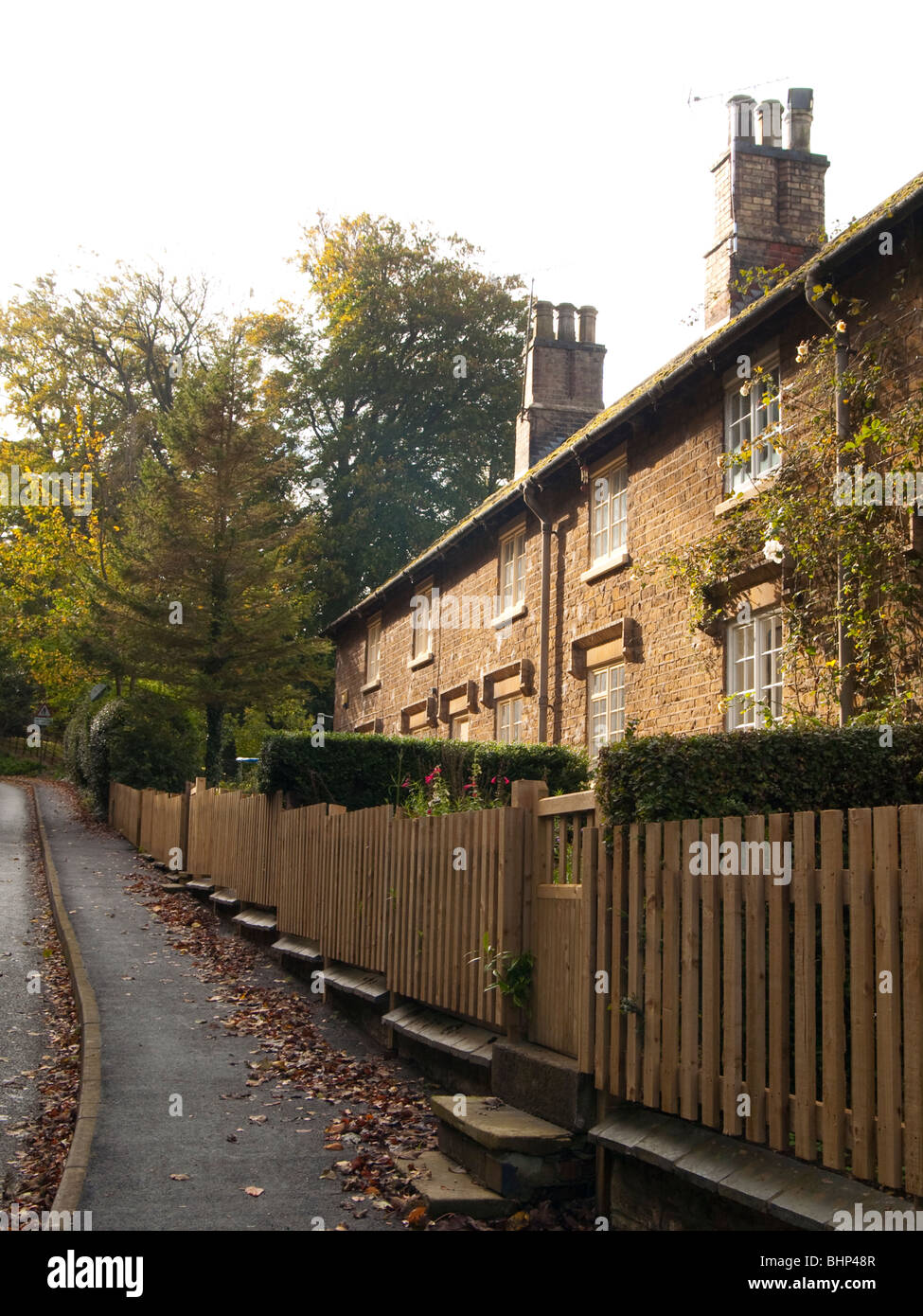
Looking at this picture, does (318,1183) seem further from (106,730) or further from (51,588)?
(51,588)

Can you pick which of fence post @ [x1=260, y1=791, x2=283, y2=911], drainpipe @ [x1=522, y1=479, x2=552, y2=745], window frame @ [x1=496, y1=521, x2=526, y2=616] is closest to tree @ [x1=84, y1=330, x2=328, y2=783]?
window frame @ [x1=496, y1=521, x2=526, y2=616]

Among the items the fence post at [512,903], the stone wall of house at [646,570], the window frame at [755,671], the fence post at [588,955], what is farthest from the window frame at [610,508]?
the fence post at [588,955]

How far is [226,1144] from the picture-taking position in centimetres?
712

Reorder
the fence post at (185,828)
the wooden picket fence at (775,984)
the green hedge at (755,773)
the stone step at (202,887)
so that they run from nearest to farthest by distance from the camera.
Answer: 1. the wooden picket fence at (775,984)
2. the green hedge at (755,773)
3. the stone step at (202,887)
4. the fence post at (185,828)

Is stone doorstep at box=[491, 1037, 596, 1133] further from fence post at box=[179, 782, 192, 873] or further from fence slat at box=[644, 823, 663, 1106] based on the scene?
fence post at box=[179, 782, 192, 873]

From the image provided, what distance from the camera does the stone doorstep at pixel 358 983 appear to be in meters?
9.32

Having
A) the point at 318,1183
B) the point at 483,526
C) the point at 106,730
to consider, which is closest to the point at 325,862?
the point at 318,1183

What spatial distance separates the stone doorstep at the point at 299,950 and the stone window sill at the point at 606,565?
19.8 ft

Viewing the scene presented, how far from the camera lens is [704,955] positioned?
202 inches

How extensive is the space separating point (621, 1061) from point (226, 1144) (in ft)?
8.50

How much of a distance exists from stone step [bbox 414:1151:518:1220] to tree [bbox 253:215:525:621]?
33700 mm

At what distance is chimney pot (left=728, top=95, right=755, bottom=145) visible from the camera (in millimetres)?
15273

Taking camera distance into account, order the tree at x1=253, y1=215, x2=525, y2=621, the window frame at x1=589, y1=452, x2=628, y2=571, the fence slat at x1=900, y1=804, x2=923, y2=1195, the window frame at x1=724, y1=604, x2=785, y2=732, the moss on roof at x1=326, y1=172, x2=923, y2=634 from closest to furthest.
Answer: the fence slat at x1=900, y1=804, x2=923, y2=1195, the moss on roof at x1=326, y1=172, x2=923, y2=634, the window frame at x1=724, y1=604, x2=785, y2=732, the window frame at x1=589, y1=452, x2=628, y2=571, the tree at x1=253, y1=215, x2=525, y2=621

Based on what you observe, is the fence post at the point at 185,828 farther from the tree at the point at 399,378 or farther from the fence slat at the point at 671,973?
the tree at the point at 399,378
